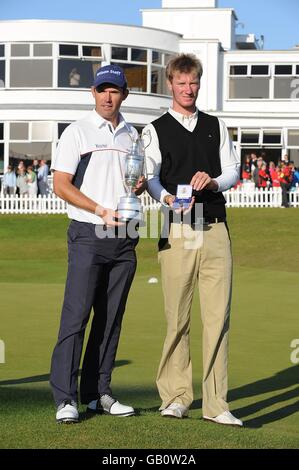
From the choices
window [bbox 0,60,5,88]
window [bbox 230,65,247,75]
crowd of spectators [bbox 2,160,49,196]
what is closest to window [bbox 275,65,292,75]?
window [bbox 230,65,247,75]

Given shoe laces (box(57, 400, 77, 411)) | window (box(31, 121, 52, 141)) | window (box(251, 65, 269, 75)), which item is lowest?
shoe laces (box(57, 400, 77, 411))

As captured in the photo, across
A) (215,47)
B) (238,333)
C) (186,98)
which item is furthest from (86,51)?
(186,98)

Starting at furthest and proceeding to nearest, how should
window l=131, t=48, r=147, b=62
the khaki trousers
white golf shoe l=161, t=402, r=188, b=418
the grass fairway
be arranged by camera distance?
window l=131, t=48, r=147, b=62 → the khaki trousers → white golf shoe l=161, t=402, r=188, b=418 → the grass fairway

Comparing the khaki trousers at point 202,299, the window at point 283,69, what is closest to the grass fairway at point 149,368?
the khaki trousers at point 202,299

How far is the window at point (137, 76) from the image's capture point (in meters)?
51.1

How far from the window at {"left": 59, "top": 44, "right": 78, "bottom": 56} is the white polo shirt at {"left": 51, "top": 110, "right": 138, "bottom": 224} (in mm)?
42847

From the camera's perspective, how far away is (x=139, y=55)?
166 feet

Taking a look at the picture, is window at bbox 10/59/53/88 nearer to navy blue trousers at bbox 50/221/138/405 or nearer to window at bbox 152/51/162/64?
window at bbox 152/51/162/64

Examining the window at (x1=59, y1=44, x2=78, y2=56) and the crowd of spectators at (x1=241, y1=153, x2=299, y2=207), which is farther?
the window at (x1=59, y1=44, x2=78, y2=56)

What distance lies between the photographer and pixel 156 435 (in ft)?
20.6

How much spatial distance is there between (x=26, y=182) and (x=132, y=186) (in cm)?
3449

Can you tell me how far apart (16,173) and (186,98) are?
3637 centimetres

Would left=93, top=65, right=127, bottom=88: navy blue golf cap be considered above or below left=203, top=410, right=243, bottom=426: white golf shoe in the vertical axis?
above

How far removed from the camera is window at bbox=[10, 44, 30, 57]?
49031mm
